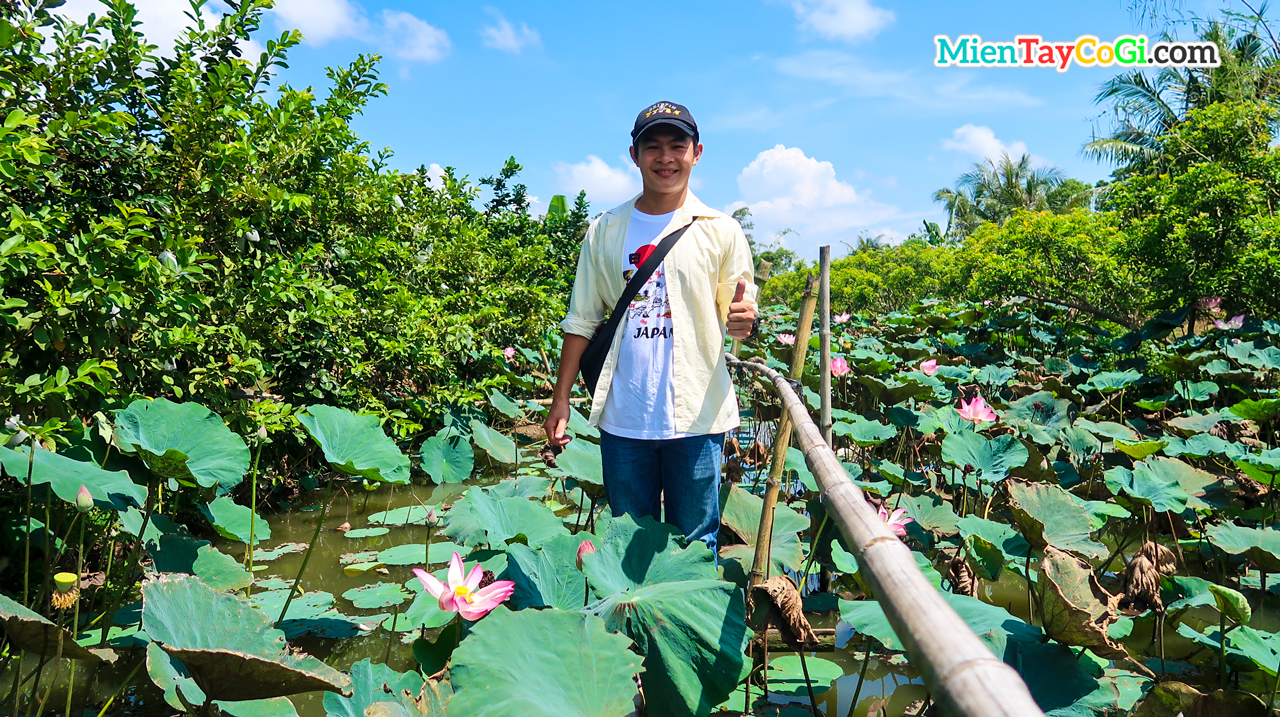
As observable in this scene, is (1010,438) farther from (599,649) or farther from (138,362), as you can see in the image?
(138,362)

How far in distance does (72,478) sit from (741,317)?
5.02ft

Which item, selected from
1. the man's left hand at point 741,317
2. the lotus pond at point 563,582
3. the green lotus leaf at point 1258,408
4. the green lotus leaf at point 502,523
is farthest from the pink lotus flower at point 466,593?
the green lotus leaf at point 1258,408

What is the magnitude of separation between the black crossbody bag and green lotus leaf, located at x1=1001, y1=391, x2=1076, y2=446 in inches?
106

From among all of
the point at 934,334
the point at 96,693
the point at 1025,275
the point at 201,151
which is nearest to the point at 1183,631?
the point at 96,693

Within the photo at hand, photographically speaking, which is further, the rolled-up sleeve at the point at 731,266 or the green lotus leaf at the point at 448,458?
the green lotus leaf at the point at 448,458

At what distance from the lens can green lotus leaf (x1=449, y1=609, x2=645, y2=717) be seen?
102 centimetres

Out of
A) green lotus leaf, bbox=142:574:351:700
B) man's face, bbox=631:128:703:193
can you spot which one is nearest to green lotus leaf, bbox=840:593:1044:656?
green lotus leaf, bbox=142:574:351:700

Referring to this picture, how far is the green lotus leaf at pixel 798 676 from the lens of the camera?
6.48ft

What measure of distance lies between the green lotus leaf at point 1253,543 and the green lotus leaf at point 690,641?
A: 1679 mm

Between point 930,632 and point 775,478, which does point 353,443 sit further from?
point 930,632

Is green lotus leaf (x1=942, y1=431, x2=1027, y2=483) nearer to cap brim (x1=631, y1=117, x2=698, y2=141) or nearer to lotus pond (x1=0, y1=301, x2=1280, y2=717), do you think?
lotus pond (x1=0, y1=301, x2=1280, y2=717)

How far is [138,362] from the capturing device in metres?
2.41

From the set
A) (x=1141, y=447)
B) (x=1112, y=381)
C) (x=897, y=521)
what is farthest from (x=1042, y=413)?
(x=897, y=521)

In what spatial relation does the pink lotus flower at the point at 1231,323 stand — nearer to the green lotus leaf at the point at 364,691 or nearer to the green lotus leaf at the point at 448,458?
the green lotus leaf at the point at 448,458
